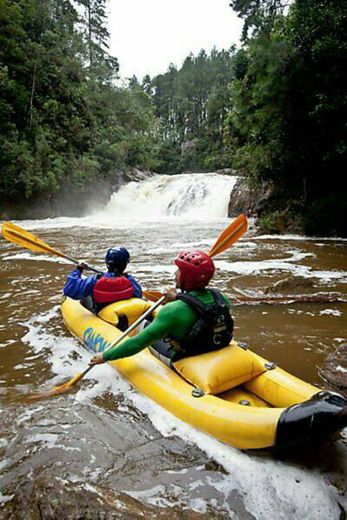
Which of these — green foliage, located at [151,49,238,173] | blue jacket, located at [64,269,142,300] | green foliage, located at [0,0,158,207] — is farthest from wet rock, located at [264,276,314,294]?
green foliage, located at [151,49,238,173]

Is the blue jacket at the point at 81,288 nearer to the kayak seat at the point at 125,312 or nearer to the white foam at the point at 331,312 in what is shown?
the kayak seat at the point at 125,312

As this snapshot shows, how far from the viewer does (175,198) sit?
1939 centimetres

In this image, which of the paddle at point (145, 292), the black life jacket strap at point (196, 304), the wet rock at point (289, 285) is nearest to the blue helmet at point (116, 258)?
the paddle at point (145, 292)

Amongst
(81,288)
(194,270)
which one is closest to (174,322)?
(194,270)

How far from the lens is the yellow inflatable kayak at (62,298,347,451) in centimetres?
159

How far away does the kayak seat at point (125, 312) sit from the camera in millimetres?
3092

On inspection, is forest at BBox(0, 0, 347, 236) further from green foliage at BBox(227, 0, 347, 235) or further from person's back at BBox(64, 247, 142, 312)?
person's back at BBox(64, 247, 142, 312)

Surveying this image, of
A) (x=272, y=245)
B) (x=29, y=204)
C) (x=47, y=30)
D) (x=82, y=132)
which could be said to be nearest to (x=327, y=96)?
(x=272, y=245)

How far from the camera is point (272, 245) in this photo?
900 centimetres

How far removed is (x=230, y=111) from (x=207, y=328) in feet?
43.2

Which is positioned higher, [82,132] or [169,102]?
[169,102]

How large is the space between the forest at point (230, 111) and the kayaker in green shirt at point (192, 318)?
7.41 m

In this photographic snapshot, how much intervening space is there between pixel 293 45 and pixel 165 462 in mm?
9338

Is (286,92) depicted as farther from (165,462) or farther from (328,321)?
(165,462)
